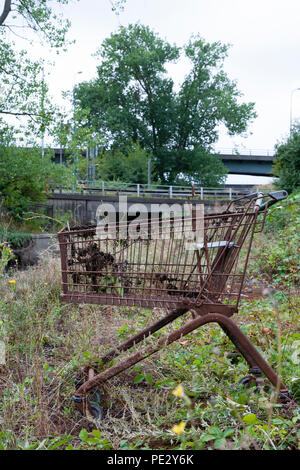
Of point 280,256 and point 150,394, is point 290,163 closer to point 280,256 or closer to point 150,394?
point 280,256

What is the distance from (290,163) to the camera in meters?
13.8

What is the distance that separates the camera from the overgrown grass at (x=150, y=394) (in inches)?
97.3

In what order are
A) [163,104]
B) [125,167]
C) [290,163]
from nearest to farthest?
[290,163]
[125,167]
[163,104]

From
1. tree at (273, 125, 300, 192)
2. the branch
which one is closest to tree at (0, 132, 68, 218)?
the branch

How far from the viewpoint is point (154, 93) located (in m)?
34.8

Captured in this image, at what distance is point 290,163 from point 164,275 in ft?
39.4

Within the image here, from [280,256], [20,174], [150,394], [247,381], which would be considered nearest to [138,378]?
[150,394]

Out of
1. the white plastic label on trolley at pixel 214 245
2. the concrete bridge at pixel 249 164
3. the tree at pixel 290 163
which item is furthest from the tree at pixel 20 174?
the concrete bridge at pixel 249 164

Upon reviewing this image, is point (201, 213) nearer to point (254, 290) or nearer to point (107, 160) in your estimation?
point (254, 290)

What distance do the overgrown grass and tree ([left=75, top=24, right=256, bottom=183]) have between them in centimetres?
3009

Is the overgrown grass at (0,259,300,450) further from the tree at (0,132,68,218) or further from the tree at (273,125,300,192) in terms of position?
the tree at (0,132,68,218)

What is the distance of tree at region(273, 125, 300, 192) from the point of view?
13.4 metres

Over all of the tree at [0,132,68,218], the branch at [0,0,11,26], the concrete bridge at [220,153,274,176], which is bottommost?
the tree at [0,132,68,218]

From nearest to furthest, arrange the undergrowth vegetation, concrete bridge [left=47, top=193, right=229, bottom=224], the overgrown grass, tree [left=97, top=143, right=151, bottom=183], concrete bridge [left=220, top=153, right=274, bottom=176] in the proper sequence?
the overgrown grass
the undergrowth vegetation
concrete bridge [left=47, top=193, right=229, bottom=224]
tree [left=97, top=143, right=151, bottom=183]
concrete bridge [left=220, top=153, right=274, bottom=176]
